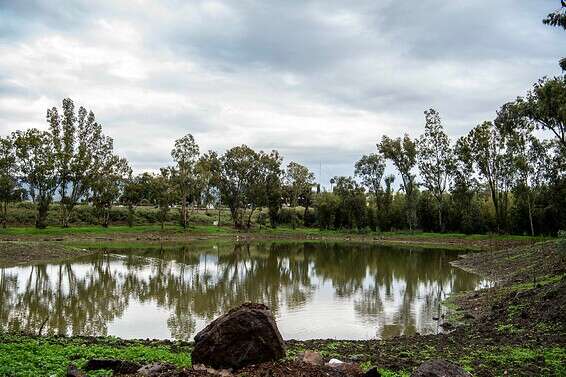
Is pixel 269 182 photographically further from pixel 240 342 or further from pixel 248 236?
pixel 240 342

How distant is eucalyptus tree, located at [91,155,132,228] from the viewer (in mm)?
70750

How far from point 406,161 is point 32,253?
5845 cm

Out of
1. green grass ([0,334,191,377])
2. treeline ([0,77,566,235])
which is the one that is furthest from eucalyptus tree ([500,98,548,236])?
green grass ([0,334,191,377])

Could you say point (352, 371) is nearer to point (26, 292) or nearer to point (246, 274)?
point (26, 292)

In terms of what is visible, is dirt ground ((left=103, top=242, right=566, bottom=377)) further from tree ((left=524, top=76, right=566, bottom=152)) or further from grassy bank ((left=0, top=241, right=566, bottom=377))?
tree ((left=524, top=76, right=566, bottom=152))

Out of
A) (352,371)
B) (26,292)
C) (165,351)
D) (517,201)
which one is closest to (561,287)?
(352,371)

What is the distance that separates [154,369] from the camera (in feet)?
28.3

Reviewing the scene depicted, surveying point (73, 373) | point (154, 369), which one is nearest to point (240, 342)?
point (154, 369)

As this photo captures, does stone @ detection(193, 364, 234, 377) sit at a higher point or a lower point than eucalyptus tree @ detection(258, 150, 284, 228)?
lower

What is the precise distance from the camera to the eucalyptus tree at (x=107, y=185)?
70750 mm

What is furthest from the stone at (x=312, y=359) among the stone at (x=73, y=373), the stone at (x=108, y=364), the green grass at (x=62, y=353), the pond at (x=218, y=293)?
the pond at (x=218, y=293)

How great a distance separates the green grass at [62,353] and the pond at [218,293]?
2.63m

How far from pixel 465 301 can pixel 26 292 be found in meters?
22.5

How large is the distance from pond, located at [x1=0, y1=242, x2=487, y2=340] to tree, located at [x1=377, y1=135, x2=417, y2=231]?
34.4 meters
